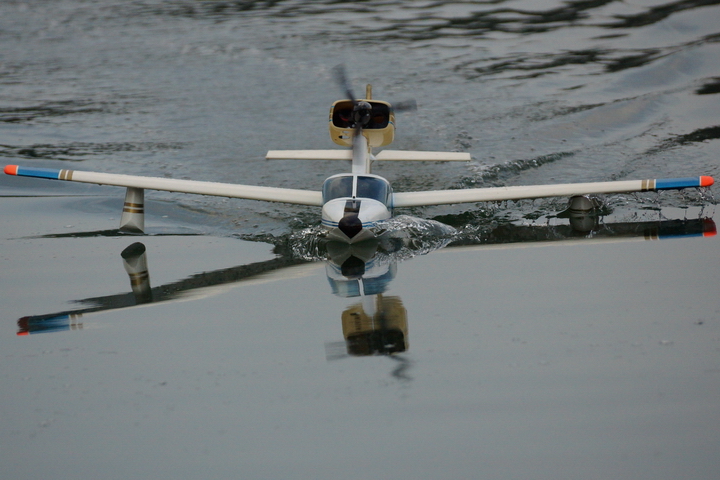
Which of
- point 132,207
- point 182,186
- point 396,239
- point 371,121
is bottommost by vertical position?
point 396,239

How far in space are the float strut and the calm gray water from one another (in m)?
0.36

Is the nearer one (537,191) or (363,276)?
(363,276)

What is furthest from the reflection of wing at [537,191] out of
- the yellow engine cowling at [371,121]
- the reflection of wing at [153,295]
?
the reflection of wing at [153,295]

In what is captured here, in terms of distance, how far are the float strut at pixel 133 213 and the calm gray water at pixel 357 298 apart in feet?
1.17

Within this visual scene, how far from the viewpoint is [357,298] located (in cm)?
1093

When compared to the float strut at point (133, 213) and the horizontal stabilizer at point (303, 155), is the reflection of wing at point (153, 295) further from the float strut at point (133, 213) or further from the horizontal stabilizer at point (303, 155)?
the horizontal stabilizer at point (303, 155)

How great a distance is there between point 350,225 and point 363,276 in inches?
36.9

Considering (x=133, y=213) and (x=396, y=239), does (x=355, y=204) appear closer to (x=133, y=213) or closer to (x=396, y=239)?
(x=396, y=239)

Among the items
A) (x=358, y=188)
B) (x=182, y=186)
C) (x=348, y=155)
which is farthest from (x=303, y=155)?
(x=182, y=186)

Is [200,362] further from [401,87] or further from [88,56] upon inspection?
[88,56]

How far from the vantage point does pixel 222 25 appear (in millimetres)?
35531

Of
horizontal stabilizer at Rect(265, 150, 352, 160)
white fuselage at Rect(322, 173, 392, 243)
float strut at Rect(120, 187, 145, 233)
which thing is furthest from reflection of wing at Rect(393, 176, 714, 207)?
float strut at Rect(120, 187, 145, 233)

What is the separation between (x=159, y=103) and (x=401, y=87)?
836cm

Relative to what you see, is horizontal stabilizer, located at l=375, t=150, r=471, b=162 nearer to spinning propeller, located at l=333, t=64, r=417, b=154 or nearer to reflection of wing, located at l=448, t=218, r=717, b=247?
spinning propeller, located at l=333, t=64, r=417, b=154
